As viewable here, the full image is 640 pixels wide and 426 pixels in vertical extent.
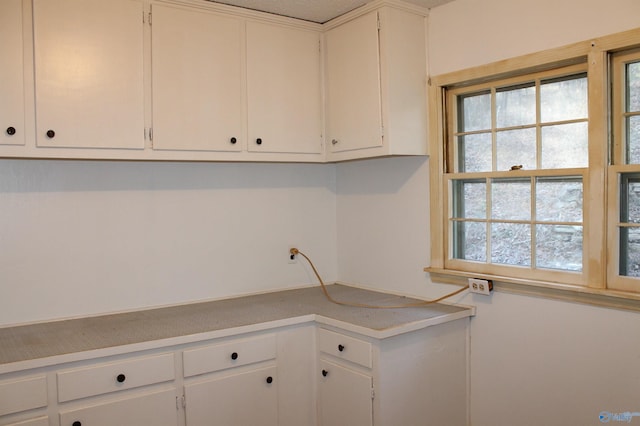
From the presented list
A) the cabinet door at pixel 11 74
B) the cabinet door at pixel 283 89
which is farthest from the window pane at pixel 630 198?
the cabinet door at pixel 11 74

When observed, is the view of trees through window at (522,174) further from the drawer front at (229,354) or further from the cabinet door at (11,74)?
the cabinet door at (11,74)

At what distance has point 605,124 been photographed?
6.98 ft

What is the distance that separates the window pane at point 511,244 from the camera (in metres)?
2.48

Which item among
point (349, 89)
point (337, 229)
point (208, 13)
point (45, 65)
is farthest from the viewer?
point (337, 229)

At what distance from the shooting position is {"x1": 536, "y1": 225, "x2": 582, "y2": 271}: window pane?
90.0 inches

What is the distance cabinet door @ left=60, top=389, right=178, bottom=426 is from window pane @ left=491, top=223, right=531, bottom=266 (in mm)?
1660

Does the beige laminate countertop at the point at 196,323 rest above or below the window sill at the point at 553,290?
below

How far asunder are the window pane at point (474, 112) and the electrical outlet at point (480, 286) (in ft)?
2.52

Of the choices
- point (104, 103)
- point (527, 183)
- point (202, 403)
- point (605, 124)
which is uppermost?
point (104, 103)

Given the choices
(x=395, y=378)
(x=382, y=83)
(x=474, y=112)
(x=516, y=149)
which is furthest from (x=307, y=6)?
(x=395, y=378)

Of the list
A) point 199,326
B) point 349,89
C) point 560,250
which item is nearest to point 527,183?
point 560,250

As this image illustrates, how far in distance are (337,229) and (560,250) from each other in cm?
150

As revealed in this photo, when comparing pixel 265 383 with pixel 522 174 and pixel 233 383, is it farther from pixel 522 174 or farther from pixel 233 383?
pixel 522 174

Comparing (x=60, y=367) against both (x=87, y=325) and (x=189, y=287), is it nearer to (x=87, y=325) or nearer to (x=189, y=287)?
(x=87, y=325)
